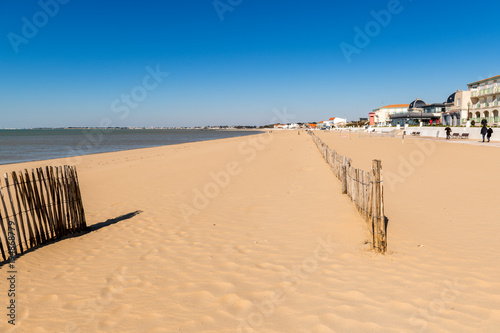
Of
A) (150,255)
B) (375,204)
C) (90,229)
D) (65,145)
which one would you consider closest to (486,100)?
(375,204)

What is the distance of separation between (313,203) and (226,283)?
4.29 meters

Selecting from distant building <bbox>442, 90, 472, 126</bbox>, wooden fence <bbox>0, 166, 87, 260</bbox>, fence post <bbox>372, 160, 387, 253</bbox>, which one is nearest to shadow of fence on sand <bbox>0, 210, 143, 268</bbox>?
wooden fence <bbox>0, 166, 87, 260</bbox>

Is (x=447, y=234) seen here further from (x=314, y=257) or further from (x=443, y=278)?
(x=314, y=257)

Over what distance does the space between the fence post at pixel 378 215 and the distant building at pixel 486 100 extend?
153 feet

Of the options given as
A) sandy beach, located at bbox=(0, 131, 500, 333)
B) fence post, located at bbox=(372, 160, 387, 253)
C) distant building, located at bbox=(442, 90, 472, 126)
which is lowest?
sandy beach, located at bbox=(0, 131, 500, 333)

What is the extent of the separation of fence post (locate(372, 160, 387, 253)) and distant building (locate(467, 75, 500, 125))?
4651 cm

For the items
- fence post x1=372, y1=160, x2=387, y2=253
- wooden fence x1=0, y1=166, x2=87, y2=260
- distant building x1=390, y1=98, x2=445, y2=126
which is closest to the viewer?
fence post x1=372, y1=160, x2=387, y2=253

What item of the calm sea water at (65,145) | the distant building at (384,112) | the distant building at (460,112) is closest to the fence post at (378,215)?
the calm sea water at (65,145)

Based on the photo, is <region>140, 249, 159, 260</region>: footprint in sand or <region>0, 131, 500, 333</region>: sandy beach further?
<region>140, 249, 159, 260</region>: footprint in sand

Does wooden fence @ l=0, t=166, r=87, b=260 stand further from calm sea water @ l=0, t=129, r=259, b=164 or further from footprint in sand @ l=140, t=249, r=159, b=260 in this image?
calm sea water @ l=0, t=129, r=259, b=164

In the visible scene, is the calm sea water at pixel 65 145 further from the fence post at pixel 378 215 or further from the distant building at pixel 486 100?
the distant building at pixel 486 100

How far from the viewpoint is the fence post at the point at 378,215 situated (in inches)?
171

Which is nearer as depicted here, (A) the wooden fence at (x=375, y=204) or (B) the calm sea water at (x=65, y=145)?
(A) the wooden fence at (x=375, y=204)

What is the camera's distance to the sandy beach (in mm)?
3039
